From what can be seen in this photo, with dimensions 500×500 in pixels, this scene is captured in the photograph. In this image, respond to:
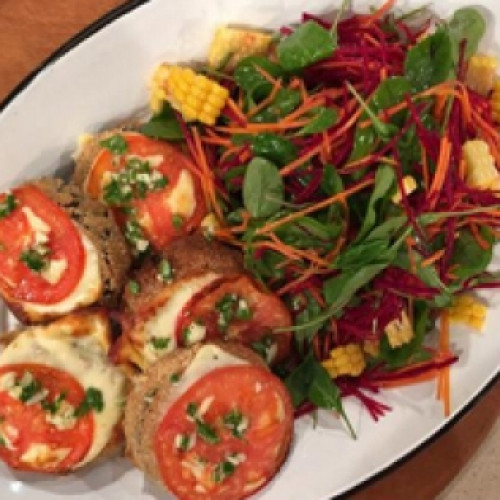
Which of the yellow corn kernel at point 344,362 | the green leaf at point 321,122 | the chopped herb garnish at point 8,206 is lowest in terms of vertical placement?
the yellow corn kernel at point 344,362

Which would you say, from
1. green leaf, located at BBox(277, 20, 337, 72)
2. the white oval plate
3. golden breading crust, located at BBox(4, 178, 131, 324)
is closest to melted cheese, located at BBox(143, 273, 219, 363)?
golden breading crust, located at BBox(4, 178, 131, 324)

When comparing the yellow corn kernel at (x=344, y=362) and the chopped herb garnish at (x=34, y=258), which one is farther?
the yellow corn kernel at (x=344, y=362)

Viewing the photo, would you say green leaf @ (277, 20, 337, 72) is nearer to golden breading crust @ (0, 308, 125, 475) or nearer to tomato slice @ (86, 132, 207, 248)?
tomato slice @ (86, 132, 207, 248)

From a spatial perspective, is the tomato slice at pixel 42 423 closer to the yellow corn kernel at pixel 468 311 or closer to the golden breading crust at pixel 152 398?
the golden breading crust at pixel 152 398

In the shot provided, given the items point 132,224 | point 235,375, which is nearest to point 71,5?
point 132,224

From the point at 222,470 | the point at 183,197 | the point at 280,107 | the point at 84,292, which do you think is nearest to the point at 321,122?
the point at 280,107

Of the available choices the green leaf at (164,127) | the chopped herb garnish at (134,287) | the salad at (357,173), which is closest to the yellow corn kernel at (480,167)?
the salad at (357,173)
